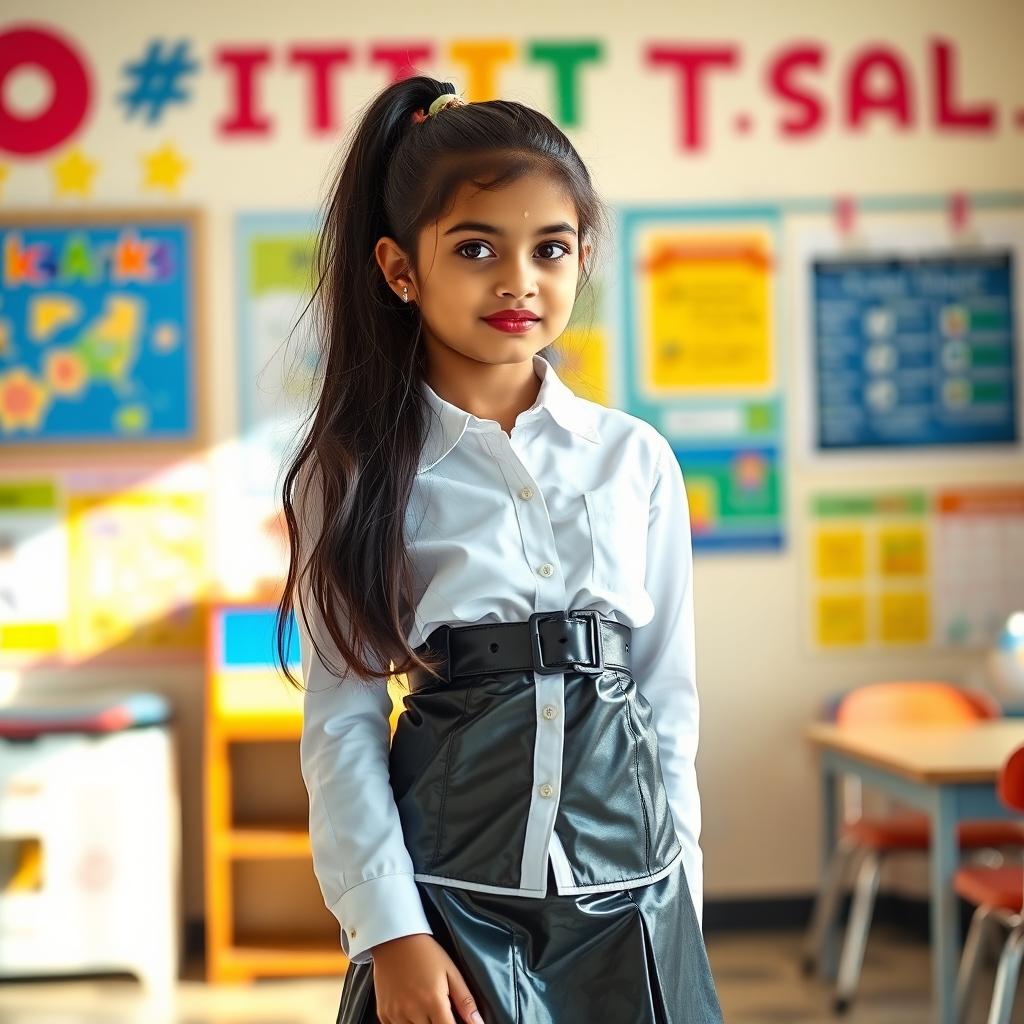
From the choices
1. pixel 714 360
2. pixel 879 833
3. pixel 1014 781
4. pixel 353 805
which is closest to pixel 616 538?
pixel 353 805

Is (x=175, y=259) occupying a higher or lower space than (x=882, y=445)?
higher

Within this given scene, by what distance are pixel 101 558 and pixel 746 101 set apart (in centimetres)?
221

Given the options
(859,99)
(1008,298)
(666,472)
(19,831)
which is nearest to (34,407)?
(19,831)

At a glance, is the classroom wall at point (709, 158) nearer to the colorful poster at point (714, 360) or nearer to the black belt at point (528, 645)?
the colorful poster at point (714, 360)

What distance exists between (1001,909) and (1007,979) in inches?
5.1

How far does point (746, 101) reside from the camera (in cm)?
402

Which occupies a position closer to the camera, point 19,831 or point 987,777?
point 987,777

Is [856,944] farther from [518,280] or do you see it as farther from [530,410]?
[518,280]

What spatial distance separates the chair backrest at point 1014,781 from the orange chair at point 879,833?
0.96m

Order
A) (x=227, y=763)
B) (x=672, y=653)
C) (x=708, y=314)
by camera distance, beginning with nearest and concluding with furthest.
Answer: (x=672, y=653), (x=227, y=763), (x=708, y=314)

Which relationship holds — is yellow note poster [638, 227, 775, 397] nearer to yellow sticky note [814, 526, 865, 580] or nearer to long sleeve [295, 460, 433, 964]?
yellow sticky note [814, 526, 865, 580]

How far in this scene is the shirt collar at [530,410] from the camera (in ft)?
4.06

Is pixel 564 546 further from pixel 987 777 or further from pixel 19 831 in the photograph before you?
pixel 19 831

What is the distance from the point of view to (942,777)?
269 cm
